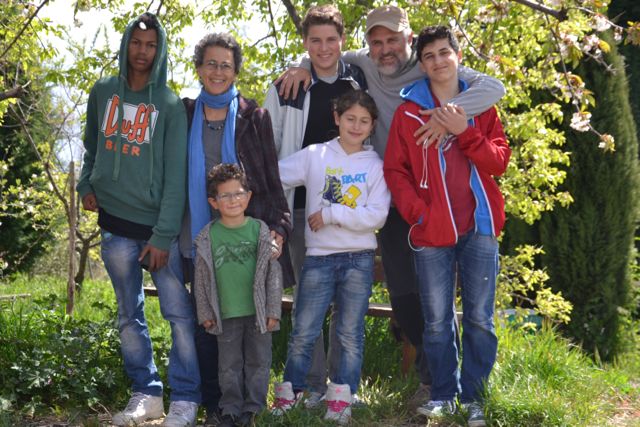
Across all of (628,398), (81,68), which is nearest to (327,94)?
(81,68)

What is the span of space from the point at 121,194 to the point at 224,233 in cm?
55

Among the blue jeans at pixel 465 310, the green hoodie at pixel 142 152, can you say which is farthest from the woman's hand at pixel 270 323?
the blue jeans at pixel 465 310

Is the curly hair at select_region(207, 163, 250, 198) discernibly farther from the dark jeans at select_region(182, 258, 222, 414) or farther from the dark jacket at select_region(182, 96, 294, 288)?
the dark jeans at select_region(182, 258, 222, 414)

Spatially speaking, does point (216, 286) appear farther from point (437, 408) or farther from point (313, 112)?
point (437, 408)

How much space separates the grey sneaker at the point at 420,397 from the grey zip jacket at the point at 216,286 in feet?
3.44

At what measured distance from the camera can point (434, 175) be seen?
13.2ft

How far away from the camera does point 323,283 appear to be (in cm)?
408

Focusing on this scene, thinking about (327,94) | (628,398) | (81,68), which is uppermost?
(81,68)

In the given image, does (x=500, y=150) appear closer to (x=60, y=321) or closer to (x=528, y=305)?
(x=60, y=321)

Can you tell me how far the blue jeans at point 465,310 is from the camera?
13.2ft

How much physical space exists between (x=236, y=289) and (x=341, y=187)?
737 millimetres

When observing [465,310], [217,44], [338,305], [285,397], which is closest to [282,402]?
[285,397]

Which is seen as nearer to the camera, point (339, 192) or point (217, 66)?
point (217, 66)

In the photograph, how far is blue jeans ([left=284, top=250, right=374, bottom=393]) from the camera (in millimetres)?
4078
